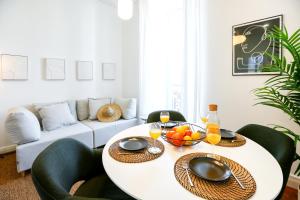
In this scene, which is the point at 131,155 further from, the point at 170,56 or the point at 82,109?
the point at 82,109

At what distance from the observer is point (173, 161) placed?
985 mm

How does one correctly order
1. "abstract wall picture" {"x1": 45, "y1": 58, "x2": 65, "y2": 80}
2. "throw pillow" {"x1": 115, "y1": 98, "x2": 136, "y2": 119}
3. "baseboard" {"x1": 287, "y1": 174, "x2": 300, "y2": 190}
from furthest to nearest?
"throw pillow" {"x1": 115, "y1": 98, "x2": 136, "y2": 119}
"abstract wall picture" {"x1": 45, "y1": 58, "x2": 65, "y2": 80}
"baseboard" {"x1": 287, "y1": 174, "x2": 300, "y2": 190}

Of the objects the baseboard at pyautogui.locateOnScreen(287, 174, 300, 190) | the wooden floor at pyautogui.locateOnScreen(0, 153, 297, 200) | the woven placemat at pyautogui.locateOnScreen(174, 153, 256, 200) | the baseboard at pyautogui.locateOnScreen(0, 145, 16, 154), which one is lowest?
the wooden floor at pyautogui.locateOnScreen(0, 153, 297, 200)

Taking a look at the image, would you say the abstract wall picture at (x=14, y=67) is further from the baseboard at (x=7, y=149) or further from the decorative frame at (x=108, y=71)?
the decorative frame at (x=108, y=71)

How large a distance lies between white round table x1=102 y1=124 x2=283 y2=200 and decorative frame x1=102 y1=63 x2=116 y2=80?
2.65 metres

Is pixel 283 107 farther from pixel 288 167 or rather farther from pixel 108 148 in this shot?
pixel 108 148

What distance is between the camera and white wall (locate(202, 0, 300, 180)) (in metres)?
1.88

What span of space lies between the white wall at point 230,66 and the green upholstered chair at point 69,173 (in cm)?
175

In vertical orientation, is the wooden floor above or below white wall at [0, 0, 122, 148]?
below

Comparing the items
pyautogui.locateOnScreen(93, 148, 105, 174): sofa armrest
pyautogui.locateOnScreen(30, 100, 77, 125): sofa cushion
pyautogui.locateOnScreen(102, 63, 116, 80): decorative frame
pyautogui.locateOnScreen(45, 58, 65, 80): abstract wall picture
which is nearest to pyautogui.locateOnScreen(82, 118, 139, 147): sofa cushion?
pyautogui.locateOnScreen(30, 100, 77, 125): sofa cushion

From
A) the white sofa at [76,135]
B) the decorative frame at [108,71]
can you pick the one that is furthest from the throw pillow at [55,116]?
the decorative frame at [108,71]

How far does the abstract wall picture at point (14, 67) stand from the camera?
96.7 inches

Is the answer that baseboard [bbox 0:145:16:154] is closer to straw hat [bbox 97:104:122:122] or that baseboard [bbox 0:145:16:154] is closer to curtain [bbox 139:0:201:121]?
straw hat [bbox 97:104:122:122]

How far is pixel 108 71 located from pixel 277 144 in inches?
126
